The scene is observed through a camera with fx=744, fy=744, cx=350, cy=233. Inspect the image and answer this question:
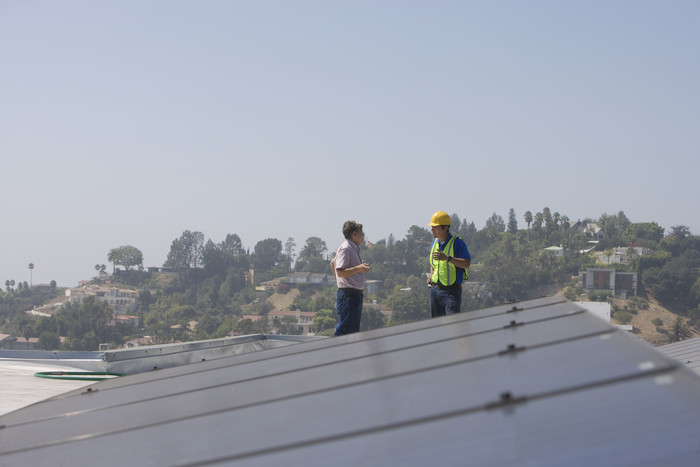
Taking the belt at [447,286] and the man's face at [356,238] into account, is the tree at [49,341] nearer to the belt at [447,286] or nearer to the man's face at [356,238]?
the man's face at [356,238]

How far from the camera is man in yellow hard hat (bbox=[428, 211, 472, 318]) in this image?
25.4ft

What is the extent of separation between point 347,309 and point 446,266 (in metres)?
1.14

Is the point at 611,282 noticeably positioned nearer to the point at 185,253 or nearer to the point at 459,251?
the point at 185,253

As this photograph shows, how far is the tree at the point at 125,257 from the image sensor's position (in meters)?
174

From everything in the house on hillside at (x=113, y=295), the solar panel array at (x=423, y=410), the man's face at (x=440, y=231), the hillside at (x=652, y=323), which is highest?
the man's face at (x=440, y=231)

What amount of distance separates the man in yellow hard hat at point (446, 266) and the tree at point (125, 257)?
567ft

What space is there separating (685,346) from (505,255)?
13472cm

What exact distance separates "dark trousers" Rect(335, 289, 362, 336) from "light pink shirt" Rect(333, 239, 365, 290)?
7 centimetres

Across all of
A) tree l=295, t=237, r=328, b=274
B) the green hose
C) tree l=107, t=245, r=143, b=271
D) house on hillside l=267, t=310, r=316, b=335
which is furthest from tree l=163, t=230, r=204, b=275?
the green hose

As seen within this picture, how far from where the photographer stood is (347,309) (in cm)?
786

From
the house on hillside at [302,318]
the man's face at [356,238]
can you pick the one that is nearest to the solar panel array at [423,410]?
the man's face at [356,238]

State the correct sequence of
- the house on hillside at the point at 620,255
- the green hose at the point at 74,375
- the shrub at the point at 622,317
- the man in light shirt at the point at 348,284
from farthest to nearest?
the house on hillside at the point at 620,255, the shrub at the point at 622,317, the green hose at the point at 74,375, the man in light shirt at the point at 348,284

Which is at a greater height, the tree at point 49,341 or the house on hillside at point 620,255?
the house on hillside at point 620,255

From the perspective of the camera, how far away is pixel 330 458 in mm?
2420
